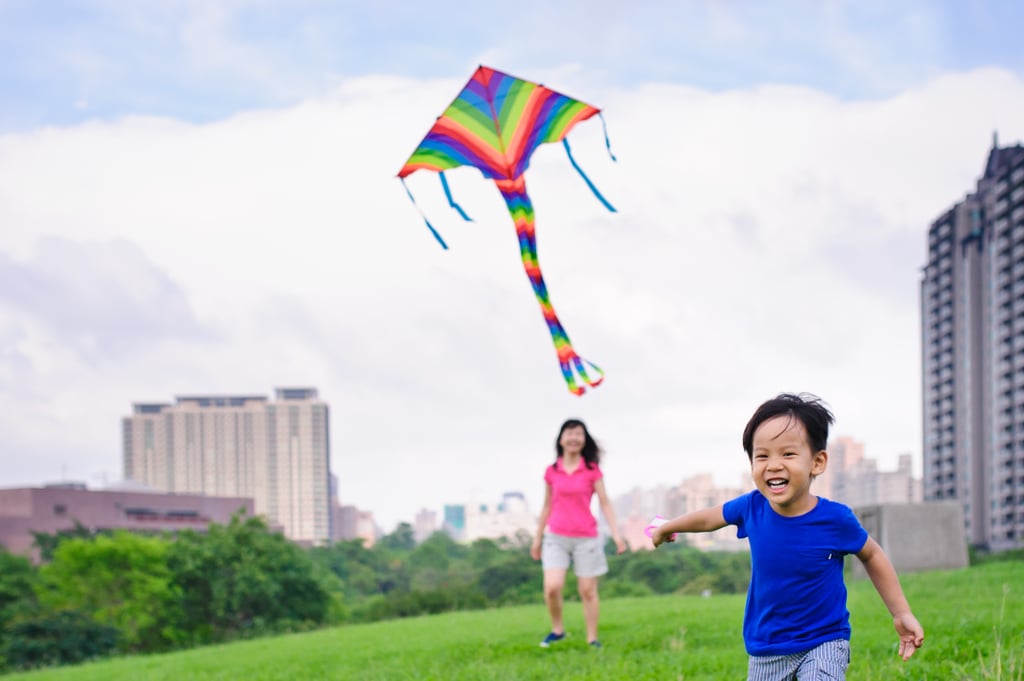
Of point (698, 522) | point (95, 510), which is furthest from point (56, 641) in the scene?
point (95, 510)

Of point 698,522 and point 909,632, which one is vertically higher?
point 698,522

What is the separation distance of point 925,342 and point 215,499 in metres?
70.9

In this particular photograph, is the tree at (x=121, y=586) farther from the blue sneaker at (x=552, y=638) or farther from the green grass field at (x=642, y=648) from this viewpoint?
the blue sneaker at (x=552, y=638)

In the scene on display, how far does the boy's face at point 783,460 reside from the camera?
347 cm

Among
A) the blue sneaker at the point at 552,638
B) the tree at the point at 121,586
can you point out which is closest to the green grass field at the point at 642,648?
the blue sneaker at the point at 552,638

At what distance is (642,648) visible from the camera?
818 centimetres

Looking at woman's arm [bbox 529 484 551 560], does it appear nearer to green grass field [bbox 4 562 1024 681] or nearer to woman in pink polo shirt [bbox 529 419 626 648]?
woman in pink polo shirt [bbox 529 419 626 648]

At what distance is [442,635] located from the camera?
11.6 m

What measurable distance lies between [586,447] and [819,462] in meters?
5.05

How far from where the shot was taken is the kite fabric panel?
27.0 ft

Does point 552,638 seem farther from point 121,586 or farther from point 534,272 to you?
point 121,586

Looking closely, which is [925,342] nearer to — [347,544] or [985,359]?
[985,359]

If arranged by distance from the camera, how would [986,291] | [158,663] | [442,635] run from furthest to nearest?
[986,291], [158,663], [442,635]

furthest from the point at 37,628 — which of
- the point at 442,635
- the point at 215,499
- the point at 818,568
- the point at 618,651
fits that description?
the point at 215,499
